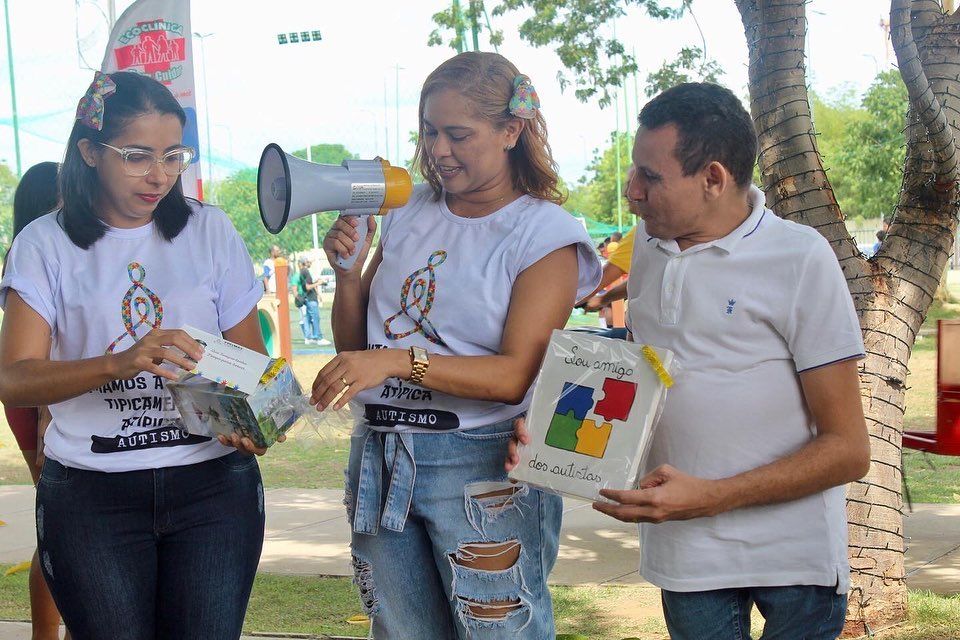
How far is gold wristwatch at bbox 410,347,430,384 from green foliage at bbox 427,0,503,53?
754 centimetres

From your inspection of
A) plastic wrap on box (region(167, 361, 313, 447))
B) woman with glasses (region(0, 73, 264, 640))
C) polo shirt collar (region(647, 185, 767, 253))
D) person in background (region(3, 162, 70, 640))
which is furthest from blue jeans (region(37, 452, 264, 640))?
person in background (region(3, 162, 70, 640))

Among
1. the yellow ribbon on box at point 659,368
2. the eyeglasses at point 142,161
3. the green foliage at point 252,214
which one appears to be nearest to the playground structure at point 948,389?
the yellow ribbon on box at point 659,368

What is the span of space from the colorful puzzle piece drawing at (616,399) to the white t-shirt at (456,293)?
345 millimetres

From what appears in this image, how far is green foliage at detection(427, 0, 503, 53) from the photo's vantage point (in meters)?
9.39

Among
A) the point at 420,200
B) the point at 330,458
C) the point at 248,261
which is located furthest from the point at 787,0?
the point at 330,458

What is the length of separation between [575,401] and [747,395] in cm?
32

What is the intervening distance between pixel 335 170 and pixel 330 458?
718 cm

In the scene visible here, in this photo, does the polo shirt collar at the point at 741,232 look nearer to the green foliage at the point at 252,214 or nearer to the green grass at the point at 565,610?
the green grass at the point at 565,610

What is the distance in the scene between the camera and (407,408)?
2346 millimetres

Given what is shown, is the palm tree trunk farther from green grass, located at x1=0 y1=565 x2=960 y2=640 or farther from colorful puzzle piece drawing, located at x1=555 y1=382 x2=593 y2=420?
colorful puzzle piece drawing, located at x1=555 y1=382 x2=593 y2=420

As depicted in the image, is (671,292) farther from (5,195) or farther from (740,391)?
(5,195)

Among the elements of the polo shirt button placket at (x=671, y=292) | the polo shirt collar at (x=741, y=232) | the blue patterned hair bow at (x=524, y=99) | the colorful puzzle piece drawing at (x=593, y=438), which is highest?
the blue patterned hair bow at (x=524, y=99)

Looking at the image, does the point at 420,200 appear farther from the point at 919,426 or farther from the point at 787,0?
the point at 919,426

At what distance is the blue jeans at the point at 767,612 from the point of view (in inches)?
82.0
